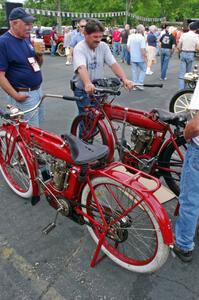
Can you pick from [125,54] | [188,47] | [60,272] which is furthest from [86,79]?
[125,54]

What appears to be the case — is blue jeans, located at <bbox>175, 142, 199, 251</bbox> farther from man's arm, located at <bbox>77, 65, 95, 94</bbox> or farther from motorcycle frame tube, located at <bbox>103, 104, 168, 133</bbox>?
man's arm, located at <bbox>77, 65, 95, 94</bbox>

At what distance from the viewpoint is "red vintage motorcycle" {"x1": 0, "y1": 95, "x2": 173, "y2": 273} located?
1.98 m

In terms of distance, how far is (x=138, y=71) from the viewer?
29.6 feet

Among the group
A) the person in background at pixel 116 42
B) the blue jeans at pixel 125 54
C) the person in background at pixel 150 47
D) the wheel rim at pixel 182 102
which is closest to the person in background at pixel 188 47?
the wheel rim at pixel 182 102

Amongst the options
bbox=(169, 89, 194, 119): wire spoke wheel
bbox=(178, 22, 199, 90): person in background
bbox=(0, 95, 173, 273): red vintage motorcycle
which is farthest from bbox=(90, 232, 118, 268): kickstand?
bbox=(178, 22, 199, 90): person in background

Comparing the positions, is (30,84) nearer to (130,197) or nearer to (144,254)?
(130,197)

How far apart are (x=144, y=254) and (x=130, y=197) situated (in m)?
0.68

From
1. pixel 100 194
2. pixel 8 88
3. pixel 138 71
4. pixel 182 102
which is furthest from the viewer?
pixel 138 71

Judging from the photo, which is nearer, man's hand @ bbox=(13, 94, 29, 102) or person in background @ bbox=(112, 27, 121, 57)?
man's hand @ bbox=(13, 94, 29, 102)

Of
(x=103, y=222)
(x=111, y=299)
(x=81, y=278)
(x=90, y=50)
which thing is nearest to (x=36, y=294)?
(x=81, y=278)

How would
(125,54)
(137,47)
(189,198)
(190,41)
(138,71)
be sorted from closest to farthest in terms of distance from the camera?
1. (189,198)
2. (190,41)
3. (137,47)
4. (138,71)
5. (125,54)

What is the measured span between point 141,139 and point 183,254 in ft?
4.49

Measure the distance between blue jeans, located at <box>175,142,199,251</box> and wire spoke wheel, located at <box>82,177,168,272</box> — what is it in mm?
231

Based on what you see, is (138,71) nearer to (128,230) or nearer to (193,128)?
(128,230)
